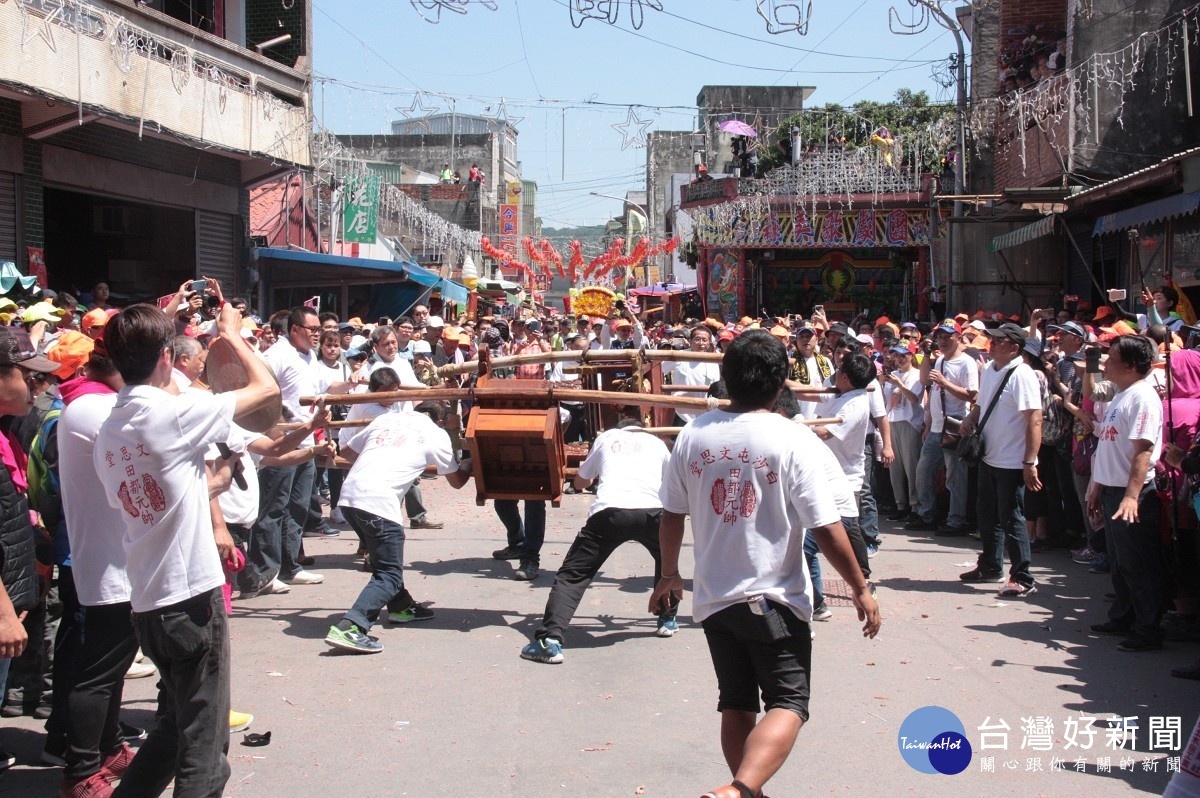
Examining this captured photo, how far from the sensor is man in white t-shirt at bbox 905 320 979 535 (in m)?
10.2

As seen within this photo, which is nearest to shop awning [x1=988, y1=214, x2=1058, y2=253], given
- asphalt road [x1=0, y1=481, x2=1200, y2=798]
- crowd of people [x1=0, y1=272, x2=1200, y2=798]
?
crowd of people [x1=0, y1=272, x2=1200, y2=798]

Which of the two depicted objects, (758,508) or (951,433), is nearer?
(758,508)

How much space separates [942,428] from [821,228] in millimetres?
17776

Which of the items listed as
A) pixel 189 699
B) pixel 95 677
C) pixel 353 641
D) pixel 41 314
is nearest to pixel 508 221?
pixel 41 314

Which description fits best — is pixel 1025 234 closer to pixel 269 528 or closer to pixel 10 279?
pixel 269 528

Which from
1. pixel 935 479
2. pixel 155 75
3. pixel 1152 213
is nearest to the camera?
pixel 935 479

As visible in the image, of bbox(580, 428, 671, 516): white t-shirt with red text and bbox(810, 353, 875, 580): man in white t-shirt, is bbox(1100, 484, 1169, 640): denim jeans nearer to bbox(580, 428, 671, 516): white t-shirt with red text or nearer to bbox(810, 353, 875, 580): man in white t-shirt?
bbox(810, 353, 875, 580): man in white t-shirt

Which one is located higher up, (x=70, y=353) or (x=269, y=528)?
(x=70, y=353)

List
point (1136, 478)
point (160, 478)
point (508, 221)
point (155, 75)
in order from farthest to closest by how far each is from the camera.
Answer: point (508, 221) → point (155, 75) → point (1136, 478) → point (160, 478)

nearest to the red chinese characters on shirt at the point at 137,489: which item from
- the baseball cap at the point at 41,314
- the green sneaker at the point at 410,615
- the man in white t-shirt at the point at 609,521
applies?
the man in white t-shirt at the point at 609,521

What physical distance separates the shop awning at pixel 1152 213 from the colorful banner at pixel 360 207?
14.9 m

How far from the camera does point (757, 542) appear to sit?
406 centimetres

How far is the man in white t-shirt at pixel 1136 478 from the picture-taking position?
655 cm

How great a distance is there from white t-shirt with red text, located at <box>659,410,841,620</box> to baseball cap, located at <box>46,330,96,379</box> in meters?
3.18
